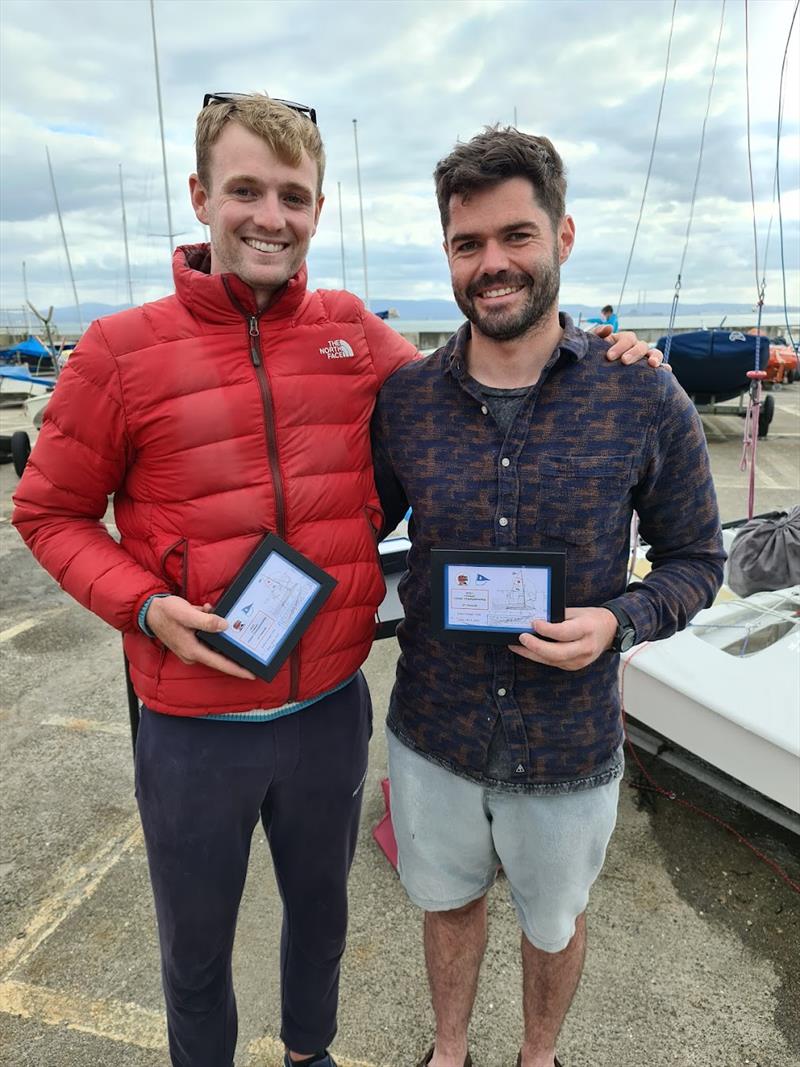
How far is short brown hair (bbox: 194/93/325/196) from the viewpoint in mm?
1513

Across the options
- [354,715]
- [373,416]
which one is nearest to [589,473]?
[373,416]

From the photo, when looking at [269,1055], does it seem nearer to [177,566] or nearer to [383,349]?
[177,566]

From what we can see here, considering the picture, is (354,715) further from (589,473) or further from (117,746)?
(117,746)

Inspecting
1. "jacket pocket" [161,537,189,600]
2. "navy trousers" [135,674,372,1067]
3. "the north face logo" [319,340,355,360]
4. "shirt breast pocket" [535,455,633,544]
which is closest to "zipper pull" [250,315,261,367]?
"the north face logo" [319,340,355,360]

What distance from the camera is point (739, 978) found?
234 centimetres

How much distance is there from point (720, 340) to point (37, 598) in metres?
12.1

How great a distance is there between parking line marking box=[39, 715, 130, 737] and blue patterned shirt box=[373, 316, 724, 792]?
8.54 feet

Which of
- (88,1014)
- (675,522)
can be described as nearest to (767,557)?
(675,522)

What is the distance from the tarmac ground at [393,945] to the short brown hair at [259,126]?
2.41 m

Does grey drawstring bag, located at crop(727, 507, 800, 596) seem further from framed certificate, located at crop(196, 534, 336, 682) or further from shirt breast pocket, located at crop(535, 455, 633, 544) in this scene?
framed certificate, located at crop(196, 534, 336, 682)

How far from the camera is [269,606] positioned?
154 centimetres

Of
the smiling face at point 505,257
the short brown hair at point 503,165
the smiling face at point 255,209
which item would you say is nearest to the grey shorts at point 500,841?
the smiling face at point 505,257

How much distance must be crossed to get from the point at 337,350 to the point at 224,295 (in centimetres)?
30

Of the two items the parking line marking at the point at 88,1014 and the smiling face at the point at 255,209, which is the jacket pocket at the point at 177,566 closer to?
the smiling face at the point at 255,209
